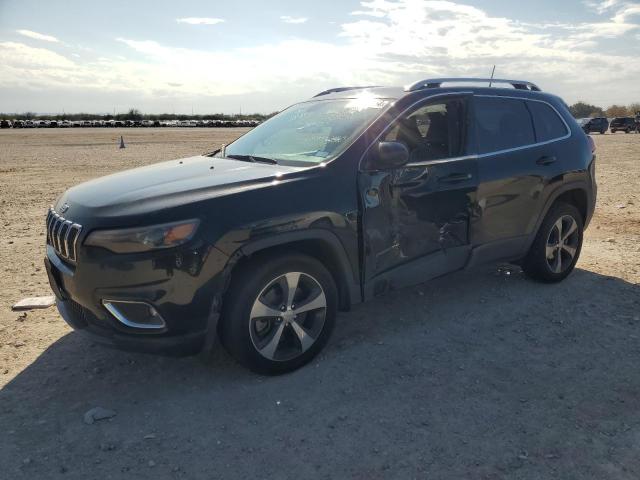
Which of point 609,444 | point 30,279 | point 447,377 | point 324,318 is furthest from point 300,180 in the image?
point 30,279

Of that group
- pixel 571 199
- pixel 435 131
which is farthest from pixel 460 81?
pixel 571 199

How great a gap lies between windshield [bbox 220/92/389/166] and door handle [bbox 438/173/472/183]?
2.41 feet

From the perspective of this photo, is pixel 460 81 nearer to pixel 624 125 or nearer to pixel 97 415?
pixel 97 415

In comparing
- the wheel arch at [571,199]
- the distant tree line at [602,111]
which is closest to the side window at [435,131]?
the wheel arch at [571,199]

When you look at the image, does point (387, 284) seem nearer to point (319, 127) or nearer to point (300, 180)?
point (300, 180)

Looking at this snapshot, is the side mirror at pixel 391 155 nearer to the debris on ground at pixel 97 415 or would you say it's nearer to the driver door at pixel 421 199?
the driver door at pixel 421 199

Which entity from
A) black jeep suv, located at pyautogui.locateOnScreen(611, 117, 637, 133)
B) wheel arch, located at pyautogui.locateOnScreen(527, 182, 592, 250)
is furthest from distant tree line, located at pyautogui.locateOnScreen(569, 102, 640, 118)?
wheel arch, located at pyautogui.locateOnScreen(527, 182, 592, 250)

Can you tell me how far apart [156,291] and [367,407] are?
4.65 ft

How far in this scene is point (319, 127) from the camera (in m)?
4.27

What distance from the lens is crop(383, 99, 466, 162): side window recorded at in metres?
4.23

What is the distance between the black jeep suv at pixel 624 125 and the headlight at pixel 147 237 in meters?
49.2

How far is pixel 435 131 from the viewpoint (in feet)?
14.7

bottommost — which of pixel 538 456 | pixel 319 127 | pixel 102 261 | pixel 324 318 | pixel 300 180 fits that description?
pixel 538 456

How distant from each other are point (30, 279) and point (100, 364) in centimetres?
222
